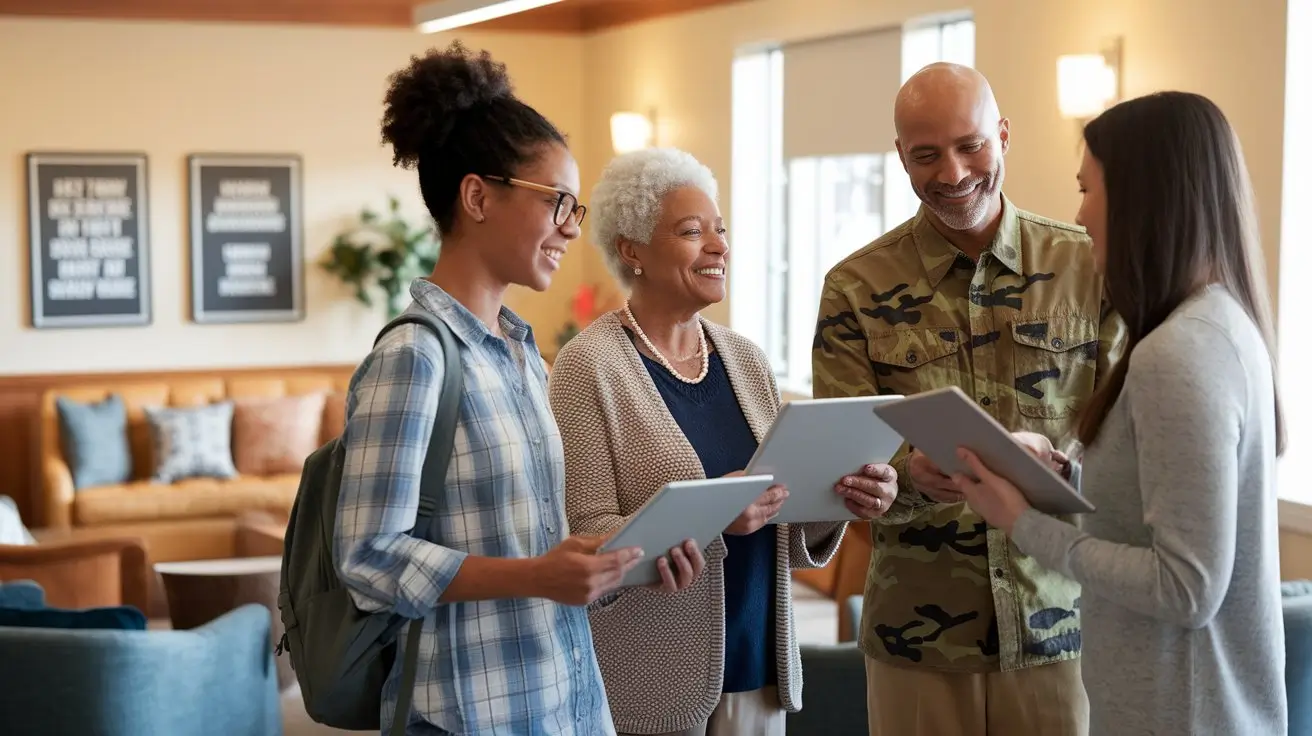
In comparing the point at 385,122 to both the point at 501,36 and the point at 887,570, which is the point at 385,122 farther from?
the point at 501,36

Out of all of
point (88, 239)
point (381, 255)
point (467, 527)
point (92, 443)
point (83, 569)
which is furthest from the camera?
point (381, 255)

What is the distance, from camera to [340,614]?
1.78 m

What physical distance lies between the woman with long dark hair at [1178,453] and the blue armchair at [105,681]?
2662 mm

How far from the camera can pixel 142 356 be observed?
885 centimetres

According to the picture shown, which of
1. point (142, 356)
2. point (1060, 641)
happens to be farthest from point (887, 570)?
point (142, 356)

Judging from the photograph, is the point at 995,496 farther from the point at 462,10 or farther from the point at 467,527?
the point at 462,10

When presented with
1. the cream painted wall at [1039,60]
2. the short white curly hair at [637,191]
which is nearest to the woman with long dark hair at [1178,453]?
the short white curly hair at [637,191]

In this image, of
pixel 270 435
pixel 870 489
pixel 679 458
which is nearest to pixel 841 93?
pixel 270 435

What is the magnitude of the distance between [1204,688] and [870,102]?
5411mm

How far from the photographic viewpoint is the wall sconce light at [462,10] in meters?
6.91

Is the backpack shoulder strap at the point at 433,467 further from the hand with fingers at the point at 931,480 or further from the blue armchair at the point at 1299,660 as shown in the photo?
the blue armchair at the point at 1299,660

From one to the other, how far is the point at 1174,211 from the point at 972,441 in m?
0.39

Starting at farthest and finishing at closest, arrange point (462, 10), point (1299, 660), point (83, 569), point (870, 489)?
point (462, 10)
point (83, 569)
point (1299, 660)
point (870, 489)

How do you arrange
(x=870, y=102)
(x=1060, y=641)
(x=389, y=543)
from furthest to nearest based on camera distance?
(x=870, y=102) < (x=1060, y=641) < (x=389, y=543)
